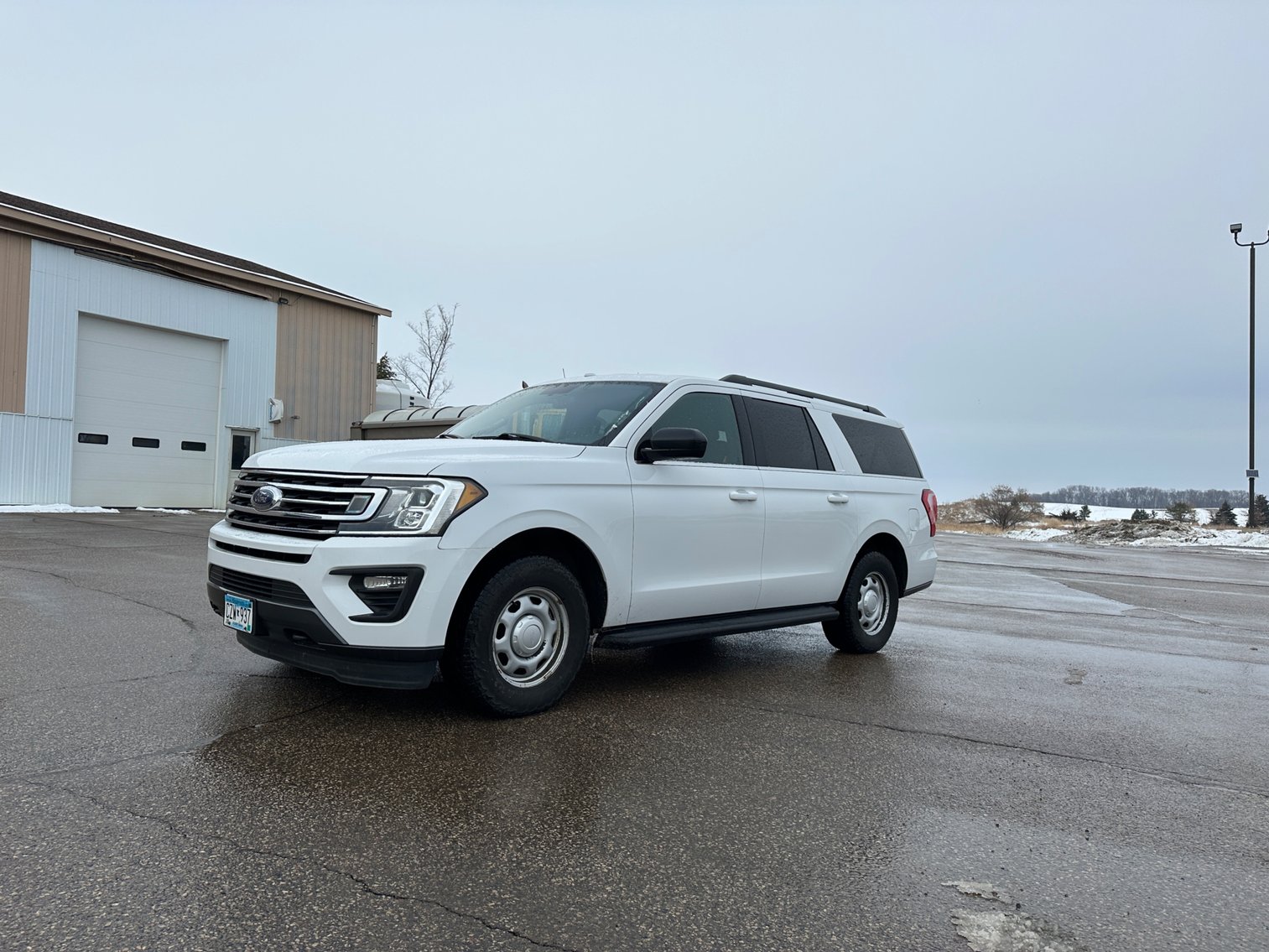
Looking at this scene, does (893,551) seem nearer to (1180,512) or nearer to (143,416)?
(143,416)

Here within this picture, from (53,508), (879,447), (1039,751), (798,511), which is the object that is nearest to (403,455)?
(798,511)

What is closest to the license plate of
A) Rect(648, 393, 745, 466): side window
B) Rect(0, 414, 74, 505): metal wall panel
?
Rect(648, 393, 745, 466): side window

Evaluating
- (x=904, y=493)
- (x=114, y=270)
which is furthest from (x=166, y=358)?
(x=904, y=493)

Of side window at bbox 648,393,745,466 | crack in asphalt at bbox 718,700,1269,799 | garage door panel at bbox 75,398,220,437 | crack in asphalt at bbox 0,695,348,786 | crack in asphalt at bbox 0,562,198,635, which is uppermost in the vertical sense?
garage door panel at bbox 75,398,220,437

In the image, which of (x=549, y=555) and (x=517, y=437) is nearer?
(x=549, y=555)

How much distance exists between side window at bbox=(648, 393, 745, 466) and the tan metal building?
19643mm

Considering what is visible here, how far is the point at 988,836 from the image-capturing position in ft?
10.8

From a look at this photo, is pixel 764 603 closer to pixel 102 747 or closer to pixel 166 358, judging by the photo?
pixel 102 747

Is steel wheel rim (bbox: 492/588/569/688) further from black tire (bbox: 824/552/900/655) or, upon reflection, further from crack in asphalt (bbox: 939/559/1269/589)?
crack in asphalt (bbox: 939/559/1269/589)

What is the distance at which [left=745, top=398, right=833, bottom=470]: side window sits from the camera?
6043 millimetres

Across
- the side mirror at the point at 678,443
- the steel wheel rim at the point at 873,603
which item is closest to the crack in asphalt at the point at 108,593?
the side mirror at the point at 678,443

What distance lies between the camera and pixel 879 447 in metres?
7.29

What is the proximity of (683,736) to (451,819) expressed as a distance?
57.8 inches

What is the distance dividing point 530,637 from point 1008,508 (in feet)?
151
